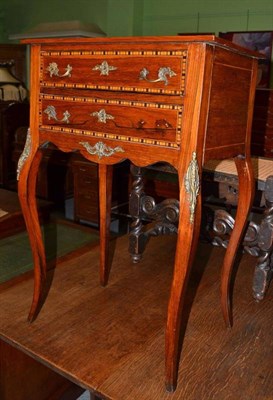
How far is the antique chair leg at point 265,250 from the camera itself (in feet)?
6.13

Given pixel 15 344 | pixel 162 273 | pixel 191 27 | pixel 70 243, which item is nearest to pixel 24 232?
pixel 70 243

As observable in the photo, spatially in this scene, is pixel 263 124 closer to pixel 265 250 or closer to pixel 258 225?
pixel 258 225

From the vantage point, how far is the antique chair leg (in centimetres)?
187

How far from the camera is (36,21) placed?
6859 mm

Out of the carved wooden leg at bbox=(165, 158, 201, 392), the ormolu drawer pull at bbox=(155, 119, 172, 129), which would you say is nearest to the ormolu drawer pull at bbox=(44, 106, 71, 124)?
the ormolu drawer pull at bbox=(155, 119, 172, 129)

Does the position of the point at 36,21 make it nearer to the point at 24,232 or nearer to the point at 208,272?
the point at 24,232

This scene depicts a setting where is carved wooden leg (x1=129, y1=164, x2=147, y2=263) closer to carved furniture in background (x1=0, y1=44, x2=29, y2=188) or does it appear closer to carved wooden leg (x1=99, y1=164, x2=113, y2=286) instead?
carved wooden leg (x1=99, y1=164, x2=113, y2=286)

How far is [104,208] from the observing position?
200 cm

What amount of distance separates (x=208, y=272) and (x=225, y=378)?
0.84m

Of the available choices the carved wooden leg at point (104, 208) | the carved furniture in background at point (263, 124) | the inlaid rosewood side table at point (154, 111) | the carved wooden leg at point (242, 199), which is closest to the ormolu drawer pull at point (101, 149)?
the inlaid rosewood side table at point (154, 111)

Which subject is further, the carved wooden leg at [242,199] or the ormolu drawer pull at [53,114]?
the carved wooden leg at [242,199]

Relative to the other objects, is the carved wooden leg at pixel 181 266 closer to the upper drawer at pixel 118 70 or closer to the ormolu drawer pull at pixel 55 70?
the upper drawer at pixel 118 70

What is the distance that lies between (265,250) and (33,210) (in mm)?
1045

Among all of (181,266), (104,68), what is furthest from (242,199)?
(104,68)
